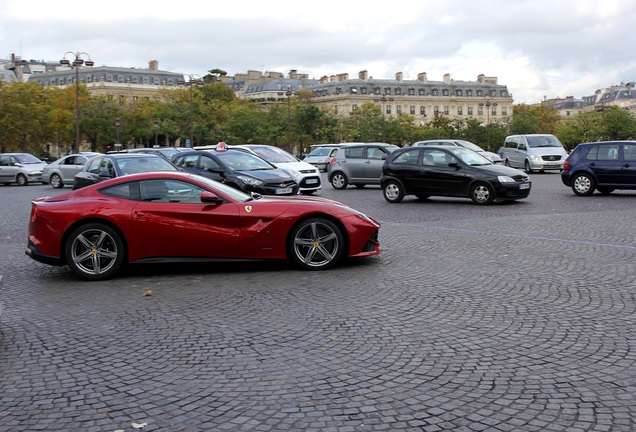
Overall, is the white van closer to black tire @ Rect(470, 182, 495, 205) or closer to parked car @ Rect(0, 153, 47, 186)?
black tire @ Rect(470, 182, 495, 205)

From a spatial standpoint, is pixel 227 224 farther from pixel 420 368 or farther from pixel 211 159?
pixel 211 159

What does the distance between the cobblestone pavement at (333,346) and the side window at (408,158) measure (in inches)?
361

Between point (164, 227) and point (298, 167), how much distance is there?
1424 centimetres

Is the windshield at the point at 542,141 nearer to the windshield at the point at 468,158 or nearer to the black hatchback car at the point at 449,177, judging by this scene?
the windshield at the point at 468,158

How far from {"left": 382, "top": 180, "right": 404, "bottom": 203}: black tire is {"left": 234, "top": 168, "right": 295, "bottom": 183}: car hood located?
266 centimetres

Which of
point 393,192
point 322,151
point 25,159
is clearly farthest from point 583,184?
point 25,159

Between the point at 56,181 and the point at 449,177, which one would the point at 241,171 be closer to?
the point at 449,177

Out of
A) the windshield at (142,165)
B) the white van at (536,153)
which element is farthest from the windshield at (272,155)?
the white van at (536,153)

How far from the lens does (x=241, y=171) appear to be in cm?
1872

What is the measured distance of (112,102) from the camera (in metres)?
78.6

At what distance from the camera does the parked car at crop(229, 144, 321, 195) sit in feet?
71.8

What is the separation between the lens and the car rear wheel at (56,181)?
30516mm

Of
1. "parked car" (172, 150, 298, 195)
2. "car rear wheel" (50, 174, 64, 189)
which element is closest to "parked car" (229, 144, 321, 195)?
"parked car" (172, 150, 298, 195)

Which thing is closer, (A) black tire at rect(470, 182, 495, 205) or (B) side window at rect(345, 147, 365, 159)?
(A) black tire at rect(470, 182, 495, 205)
